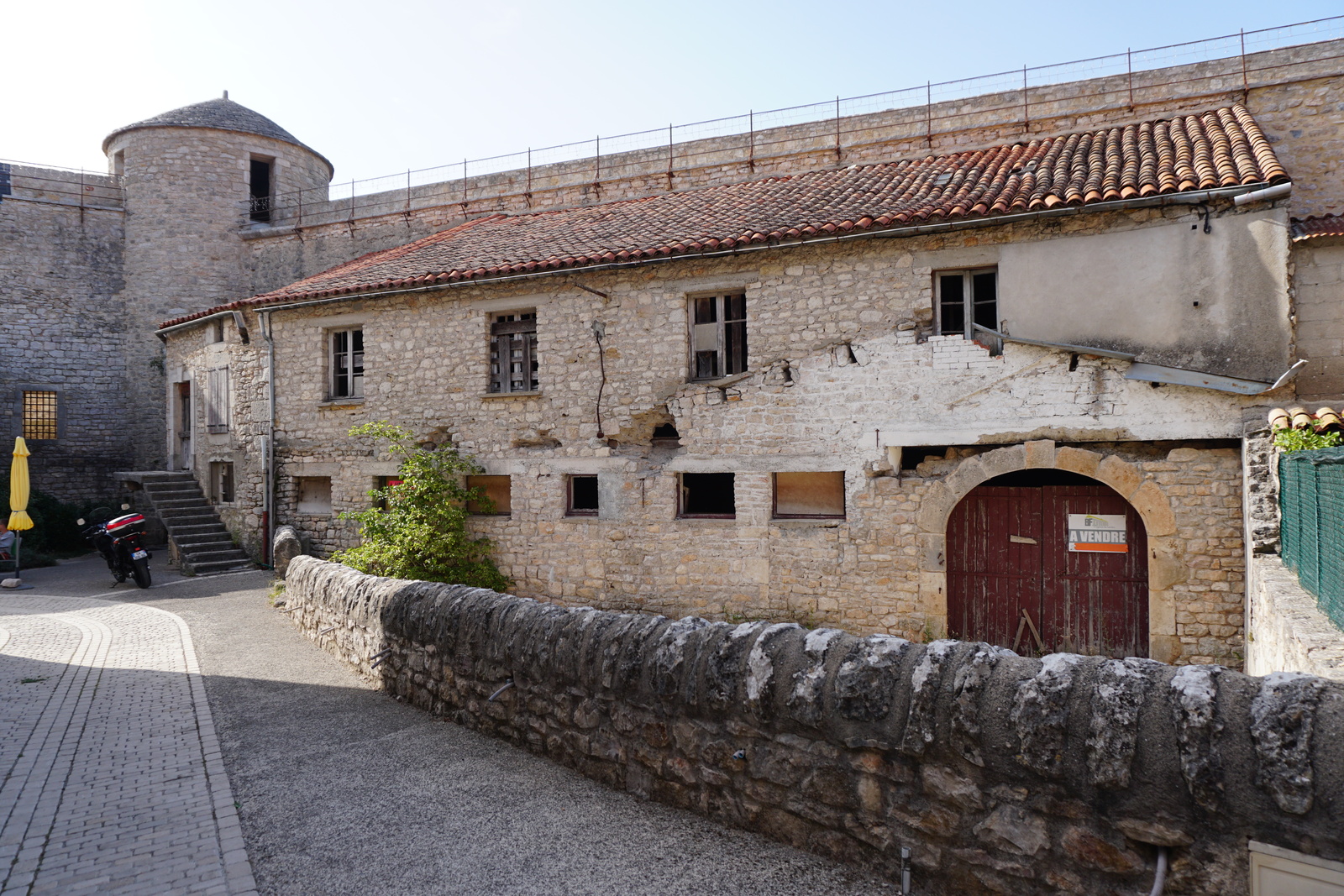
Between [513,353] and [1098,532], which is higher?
[513,353]

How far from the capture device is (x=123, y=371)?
20406 millimetres

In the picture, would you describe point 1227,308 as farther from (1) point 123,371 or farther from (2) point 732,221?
(1) point 123,371

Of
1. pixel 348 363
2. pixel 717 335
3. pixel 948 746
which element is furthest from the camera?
pixel 348 363

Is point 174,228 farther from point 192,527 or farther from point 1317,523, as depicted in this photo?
point 1317,523

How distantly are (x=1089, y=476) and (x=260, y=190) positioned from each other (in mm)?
21816

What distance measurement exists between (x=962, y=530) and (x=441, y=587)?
6253 millimetres

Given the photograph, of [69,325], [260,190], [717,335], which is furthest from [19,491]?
[717,335]

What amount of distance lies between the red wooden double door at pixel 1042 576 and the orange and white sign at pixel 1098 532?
5 centimetres

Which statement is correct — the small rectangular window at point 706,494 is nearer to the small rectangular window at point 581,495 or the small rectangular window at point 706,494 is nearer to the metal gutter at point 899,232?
the small rectangular window at point 581,495

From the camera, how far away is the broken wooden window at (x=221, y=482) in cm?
1608

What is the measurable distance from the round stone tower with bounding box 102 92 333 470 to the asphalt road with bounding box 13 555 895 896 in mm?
16522

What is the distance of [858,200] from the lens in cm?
1070

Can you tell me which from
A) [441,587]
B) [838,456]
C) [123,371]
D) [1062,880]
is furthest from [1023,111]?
[123,371]

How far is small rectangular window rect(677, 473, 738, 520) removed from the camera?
10.8 meters
